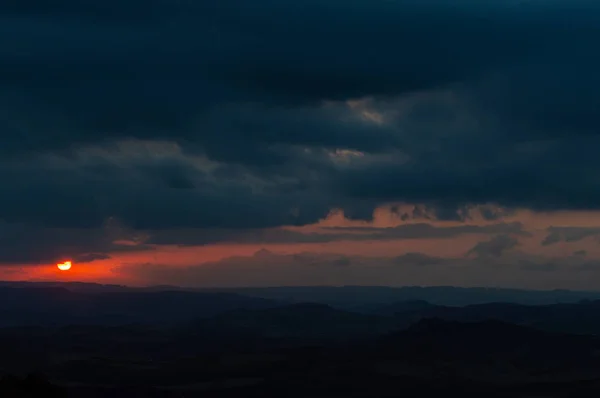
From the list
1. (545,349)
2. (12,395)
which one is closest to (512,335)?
(545,349)

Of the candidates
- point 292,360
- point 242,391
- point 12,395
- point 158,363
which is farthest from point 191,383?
point 12,395

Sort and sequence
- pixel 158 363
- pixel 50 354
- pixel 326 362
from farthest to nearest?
1. pixel 50 354
2. pixel 158 363
3. pixel 326 362

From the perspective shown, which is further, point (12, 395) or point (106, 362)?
point (106, 362)

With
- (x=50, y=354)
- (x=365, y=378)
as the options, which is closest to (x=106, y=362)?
(x=50, y=354)

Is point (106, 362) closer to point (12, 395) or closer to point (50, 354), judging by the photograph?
point (50, 354)

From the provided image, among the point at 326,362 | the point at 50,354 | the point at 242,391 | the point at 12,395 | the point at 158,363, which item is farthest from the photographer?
the point at 50,354

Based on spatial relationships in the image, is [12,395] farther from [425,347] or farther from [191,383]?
[425,347]

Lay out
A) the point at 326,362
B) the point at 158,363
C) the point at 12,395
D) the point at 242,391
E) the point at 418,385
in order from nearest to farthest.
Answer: the point at 12,395 < the point at 242,391 < the point at 418,385 < the point at 326,362 < the point at 158,363

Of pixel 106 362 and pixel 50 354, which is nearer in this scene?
pixel 106 362
